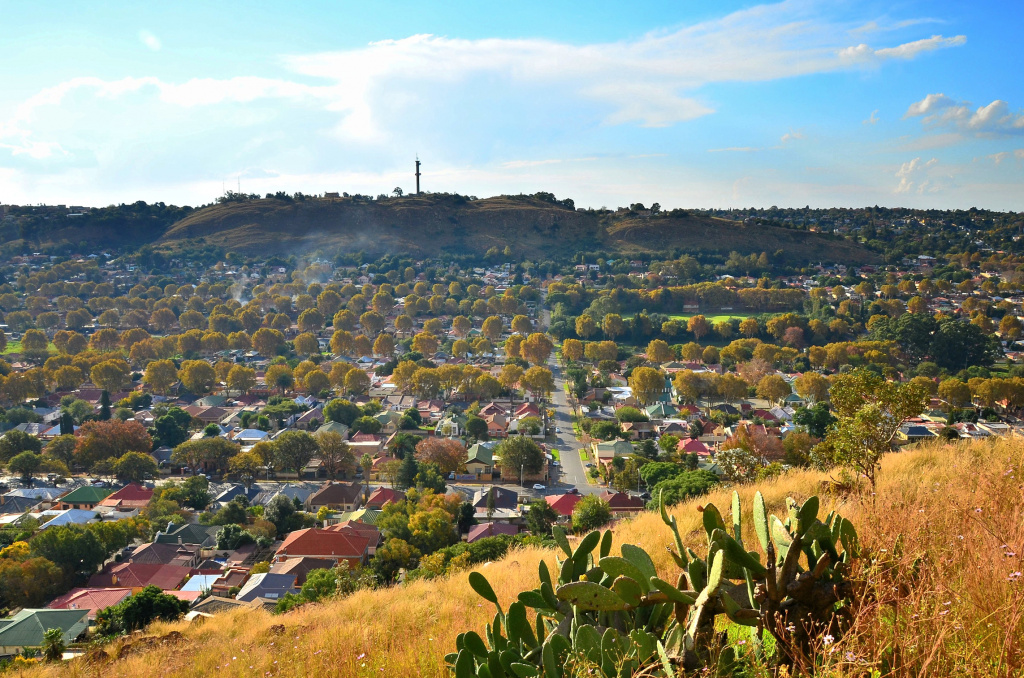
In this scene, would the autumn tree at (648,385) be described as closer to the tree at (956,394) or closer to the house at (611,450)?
the house at (611,450)

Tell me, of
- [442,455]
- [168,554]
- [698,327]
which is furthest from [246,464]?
[698,327]

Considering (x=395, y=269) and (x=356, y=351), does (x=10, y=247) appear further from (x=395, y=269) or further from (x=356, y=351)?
(x=356, y=351)

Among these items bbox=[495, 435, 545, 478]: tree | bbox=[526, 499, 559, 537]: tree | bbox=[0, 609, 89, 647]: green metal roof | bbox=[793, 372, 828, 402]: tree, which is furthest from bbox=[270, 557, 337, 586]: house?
bbox=[793, 372, 828, 402]: tree

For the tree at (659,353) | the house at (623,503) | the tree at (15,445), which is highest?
the tree at (659,353)

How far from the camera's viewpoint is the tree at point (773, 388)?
28.6 metres

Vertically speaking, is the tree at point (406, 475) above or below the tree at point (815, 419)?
below

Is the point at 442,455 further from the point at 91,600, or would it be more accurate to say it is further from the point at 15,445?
the point at 15,445

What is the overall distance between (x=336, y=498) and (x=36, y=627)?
9402 mm

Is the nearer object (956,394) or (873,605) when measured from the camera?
(873,605)

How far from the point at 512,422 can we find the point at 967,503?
23.2 m

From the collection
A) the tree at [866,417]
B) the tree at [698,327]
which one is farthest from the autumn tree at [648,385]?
the tree at [866,417]

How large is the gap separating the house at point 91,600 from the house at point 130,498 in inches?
236

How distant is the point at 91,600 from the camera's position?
1168cm

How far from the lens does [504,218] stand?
80.8 meters
